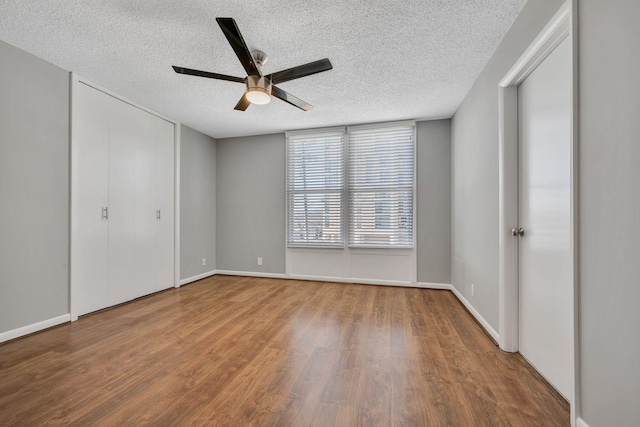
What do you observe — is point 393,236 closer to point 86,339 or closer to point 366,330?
point 366,330

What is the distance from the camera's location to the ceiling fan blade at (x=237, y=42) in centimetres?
157

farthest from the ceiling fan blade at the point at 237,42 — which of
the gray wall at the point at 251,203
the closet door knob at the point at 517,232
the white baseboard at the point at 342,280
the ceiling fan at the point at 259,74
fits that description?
the white baseboard at the point at 342,280

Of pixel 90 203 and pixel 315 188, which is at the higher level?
pixel 315 188

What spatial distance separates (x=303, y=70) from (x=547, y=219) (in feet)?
6.64

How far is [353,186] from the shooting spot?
4.39m

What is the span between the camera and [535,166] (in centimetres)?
186

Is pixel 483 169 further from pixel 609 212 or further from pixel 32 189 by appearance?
pixel 32 189

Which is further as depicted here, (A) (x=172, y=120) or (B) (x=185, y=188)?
(B) (x=185, y=188)

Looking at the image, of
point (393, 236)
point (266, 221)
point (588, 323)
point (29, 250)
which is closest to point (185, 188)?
point (266, 221)

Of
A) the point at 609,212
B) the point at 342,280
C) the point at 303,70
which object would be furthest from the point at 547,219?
the point at 342,280

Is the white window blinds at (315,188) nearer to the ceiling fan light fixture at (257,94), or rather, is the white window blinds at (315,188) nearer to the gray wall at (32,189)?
the ceiling fan light fixture at (257,94)

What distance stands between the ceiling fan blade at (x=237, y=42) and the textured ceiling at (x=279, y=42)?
292mm

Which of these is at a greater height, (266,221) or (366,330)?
(266,221)

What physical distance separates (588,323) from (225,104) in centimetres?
388
